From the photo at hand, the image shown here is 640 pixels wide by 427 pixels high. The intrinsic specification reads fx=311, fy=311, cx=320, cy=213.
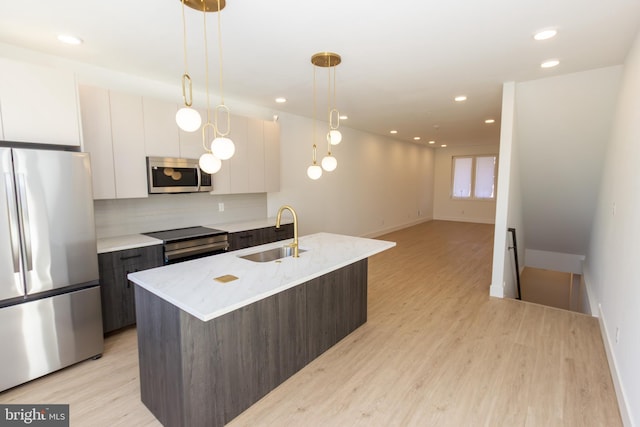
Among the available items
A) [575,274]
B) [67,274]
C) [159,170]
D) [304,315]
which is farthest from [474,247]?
[67,274]

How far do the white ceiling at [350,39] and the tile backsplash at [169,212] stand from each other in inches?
51.7

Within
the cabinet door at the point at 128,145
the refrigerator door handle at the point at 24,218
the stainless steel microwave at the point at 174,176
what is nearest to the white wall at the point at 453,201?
the stainless steel microwave at the point at 174,176

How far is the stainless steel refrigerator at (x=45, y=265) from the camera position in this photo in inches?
86.0

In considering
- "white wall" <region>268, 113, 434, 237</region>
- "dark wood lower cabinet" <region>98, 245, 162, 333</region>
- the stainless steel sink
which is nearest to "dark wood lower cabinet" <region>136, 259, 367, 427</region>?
the stainless steel sink

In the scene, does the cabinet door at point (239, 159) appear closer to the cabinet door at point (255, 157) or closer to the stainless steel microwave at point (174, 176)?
the cabinet door at point (255, 157)

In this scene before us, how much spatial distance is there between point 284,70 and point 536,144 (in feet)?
11.5

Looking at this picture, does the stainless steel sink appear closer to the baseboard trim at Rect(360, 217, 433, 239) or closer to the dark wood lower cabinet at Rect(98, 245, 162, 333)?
the dark wood lower cabinet at Rect(98, 245, 162, 333)

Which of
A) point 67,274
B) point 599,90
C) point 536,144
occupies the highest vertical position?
point 599,90

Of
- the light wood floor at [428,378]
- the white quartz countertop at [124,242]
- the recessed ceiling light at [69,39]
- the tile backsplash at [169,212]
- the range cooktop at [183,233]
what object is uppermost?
the recessed ceiling light at [69,39]

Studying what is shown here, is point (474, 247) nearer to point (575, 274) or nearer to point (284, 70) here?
point (575, 274)

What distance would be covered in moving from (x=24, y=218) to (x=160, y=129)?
1534 millimetres

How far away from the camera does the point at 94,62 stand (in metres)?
3.05

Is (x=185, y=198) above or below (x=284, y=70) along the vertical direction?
below

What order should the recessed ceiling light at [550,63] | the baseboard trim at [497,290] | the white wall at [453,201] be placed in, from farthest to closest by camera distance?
the white wall at [453,201] < the baseboard trim at [497,290] < the recessed ceiling light at [550,63]
